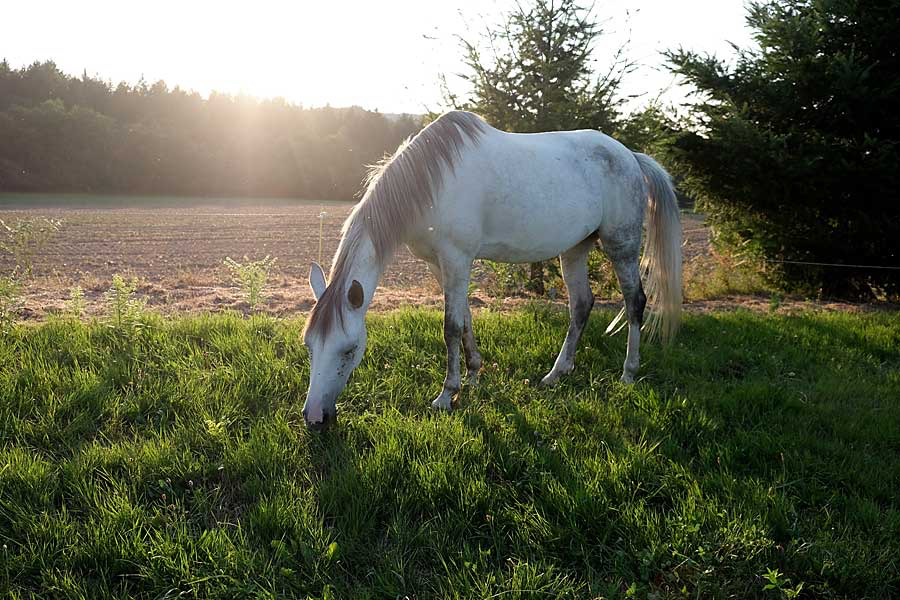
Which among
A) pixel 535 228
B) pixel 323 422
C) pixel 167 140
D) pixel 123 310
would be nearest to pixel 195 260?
pixel 123 310

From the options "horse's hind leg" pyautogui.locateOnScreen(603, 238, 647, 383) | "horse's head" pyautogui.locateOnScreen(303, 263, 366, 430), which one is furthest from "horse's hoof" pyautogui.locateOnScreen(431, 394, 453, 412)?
"horse's hind leg" pyautogui.locateOnScreen(603, 238, 647, 383)

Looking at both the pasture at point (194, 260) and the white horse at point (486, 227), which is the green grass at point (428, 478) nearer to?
the white horse at point (486, 227)

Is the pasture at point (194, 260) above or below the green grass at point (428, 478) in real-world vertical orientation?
above

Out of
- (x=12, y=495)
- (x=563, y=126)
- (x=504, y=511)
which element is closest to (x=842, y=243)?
(x=563, y=126)

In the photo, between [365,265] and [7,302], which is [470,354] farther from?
[7,302]

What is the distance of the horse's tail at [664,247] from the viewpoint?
15.9 feet

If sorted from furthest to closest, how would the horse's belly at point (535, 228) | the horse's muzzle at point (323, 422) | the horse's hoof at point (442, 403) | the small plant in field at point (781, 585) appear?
the horse's belly at point (535, 228) < the horse's hoof at point (442, 403) < the horse's muzzle at point (323, 422) < the small plant in field at point (781, 585)

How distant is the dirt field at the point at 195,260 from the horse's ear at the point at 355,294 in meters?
0.80

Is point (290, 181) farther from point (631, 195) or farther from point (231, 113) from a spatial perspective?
point (631, 195)

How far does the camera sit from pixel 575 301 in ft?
15.8

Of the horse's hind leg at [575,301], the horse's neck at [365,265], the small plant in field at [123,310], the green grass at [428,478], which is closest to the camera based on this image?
the green grass at [428,478]

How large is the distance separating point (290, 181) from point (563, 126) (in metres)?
47.3

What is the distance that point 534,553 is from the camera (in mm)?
2305

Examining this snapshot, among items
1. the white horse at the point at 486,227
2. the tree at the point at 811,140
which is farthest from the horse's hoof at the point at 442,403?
the tree at the point at 811,140
